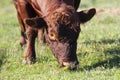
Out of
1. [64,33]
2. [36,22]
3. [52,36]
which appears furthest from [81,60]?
[64,33]

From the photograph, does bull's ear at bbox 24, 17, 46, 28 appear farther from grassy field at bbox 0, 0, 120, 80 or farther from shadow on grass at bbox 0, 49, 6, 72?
shadow on grass at bbox 0, 49, 6, 72

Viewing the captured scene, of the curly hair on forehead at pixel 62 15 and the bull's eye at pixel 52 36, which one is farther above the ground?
the curly hair on forehead at pixel 62 15

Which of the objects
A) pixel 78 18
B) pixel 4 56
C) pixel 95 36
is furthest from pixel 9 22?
pixel 78 18

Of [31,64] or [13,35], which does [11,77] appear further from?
[13,35]

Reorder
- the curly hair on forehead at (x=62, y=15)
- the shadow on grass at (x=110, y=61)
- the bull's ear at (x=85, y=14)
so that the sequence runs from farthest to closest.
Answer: the shadow on grass at (x=110, y=61), the bull's ear at (x=85, y=14), the curly hair on forehead at (x=62, y=15)

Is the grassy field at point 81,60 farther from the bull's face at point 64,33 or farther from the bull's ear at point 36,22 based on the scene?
the bull's ear at point 36,22

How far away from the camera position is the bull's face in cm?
805

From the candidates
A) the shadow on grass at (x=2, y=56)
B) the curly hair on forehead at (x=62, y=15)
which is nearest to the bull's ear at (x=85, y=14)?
the curly hair on forehead at (x=62, y=15)

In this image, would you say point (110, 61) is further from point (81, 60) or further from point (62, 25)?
point (62, 25)

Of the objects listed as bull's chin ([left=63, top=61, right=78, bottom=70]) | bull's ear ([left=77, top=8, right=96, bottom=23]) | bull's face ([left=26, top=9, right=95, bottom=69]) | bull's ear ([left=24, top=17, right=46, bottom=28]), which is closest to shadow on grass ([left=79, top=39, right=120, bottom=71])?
bull's chin ([left=63, top=61, right=78, bottom=70])

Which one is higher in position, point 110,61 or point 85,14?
point 85,14

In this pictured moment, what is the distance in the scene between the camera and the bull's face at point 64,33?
8.05 metres

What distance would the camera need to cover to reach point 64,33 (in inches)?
318

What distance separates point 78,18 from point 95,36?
15.4ft
